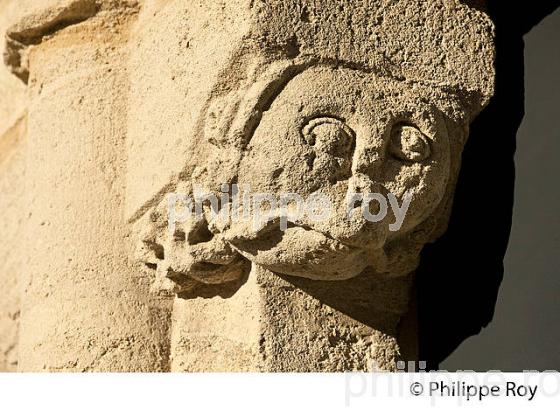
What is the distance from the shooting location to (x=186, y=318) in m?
2.16

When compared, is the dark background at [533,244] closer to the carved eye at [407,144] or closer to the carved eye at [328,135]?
the carved eye at [407,144]

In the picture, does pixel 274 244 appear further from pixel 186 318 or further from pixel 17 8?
pixel 17 8

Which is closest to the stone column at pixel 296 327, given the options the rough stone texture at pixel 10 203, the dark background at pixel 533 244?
the dark background at pixel 533 244

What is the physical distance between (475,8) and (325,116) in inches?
13.3

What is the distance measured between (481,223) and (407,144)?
1.14ft

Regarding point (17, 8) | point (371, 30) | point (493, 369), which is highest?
point (17, 8)

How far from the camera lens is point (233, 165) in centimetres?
193

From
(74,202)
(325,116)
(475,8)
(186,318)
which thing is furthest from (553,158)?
(74,202)

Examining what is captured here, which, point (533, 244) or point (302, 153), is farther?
point (533, 244)

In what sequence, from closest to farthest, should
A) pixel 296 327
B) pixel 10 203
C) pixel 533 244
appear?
pixel 296 327, pixel 533 244, pixel 10 203

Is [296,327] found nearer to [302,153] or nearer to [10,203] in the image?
[302,153]

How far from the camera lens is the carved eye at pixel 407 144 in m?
1.96

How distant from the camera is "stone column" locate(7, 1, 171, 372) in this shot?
219cm

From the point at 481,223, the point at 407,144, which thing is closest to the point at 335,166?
the point at 407,144
